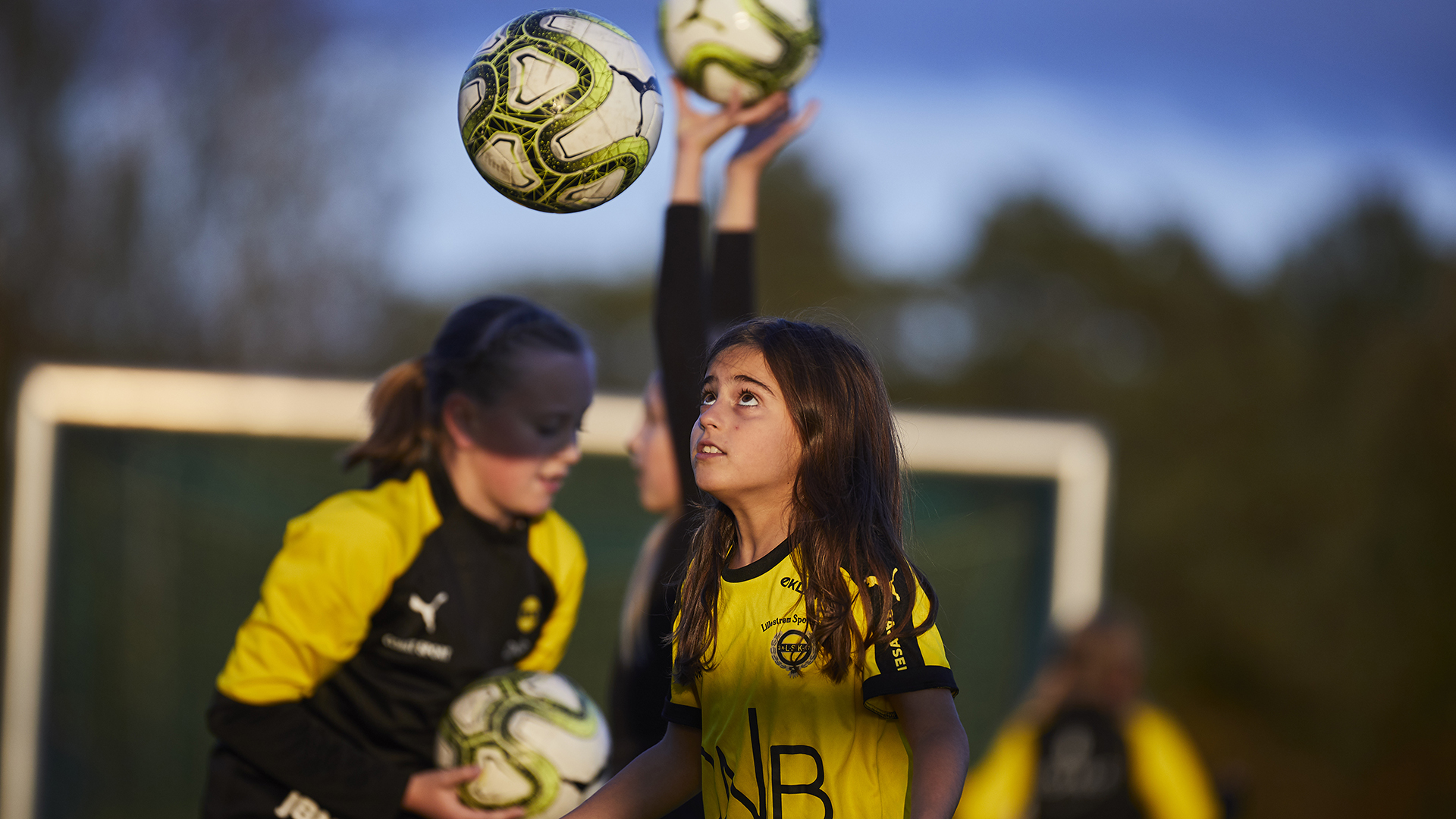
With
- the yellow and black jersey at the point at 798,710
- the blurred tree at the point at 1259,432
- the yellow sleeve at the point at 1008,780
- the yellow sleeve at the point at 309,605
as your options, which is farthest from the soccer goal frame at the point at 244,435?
the blurred tree at the point at 1259,432

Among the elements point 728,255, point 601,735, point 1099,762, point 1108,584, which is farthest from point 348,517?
point 1108,584

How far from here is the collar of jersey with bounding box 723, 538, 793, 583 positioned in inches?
80.1

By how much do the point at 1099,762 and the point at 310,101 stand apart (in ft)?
38.4

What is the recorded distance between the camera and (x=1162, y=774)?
5.71 metres

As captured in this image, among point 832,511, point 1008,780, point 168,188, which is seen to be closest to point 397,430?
point 832,511

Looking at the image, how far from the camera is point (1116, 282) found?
758 inches

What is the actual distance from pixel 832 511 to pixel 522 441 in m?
1.02

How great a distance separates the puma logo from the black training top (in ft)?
1.63

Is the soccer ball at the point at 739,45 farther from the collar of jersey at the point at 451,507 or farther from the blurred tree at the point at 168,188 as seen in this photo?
the blurred tree at the point at 168,188

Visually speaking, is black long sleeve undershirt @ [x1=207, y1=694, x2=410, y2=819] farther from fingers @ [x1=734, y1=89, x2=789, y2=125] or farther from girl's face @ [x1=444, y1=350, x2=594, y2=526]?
fingers @ [x1=734, y1=89, x2=789, y2=125]

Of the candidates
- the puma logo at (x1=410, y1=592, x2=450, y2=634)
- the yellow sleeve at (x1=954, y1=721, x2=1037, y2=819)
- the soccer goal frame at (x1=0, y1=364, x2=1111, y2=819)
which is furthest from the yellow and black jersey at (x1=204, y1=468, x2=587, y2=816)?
the yellow sleeve at (x1=954, y1=721, x2=1037, y2=819)

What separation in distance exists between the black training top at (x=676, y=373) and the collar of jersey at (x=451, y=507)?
0.40 m

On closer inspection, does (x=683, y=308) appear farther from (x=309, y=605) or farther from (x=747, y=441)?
(x=309, y=605)

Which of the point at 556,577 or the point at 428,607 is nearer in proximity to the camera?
the point at 428,607
